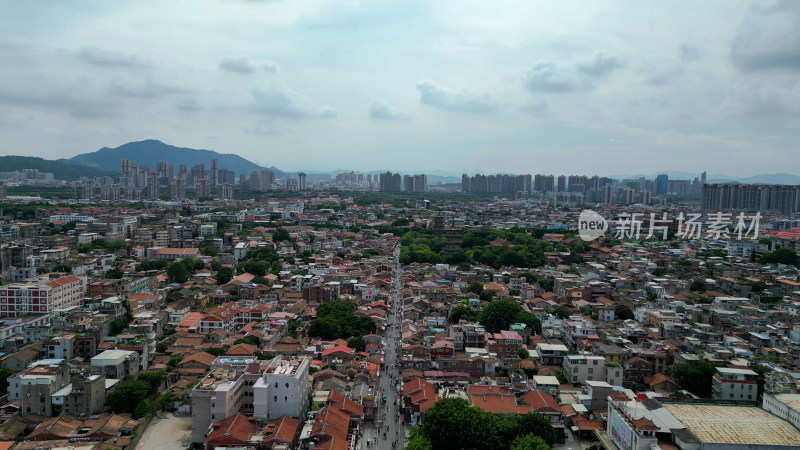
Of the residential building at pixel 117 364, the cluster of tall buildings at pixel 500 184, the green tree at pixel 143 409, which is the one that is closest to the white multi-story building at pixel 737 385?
the green tree at pixel 143 409

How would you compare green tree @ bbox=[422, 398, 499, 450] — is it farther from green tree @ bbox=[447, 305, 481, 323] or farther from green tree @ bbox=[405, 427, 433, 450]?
green tree @ bbox=[447, 305, 481, 323]

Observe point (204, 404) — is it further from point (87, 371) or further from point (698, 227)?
point (698, 227)

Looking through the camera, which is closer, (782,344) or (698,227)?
(782,344)

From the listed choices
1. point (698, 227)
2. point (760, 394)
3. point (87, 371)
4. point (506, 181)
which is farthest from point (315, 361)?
point (506, 181)

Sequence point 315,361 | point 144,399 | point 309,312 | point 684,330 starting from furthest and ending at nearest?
point 309,312 → point 684,330 → point 315,361 → point 144,399

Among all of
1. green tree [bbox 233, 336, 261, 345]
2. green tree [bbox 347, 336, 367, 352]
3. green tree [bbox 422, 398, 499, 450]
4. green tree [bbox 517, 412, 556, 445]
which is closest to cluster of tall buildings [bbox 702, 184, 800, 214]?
green tree [bbox 347, 336, 367, 352]

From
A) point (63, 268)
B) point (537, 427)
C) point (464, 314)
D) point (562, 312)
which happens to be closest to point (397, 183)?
point (63, 268)
